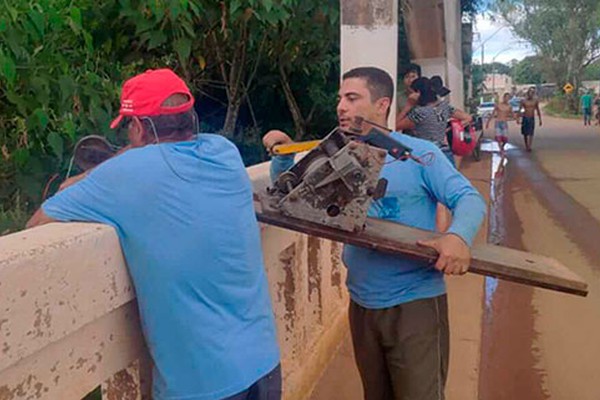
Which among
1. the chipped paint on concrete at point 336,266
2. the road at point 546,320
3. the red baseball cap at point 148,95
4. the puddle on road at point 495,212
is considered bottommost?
the road at point 546,320

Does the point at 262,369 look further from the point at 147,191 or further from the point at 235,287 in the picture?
the point at 147,191

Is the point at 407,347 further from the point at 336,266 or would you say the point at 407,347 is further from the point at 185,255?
the point at 336,266

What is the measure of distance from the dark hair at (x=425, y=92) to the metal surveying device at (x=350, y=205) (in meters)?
4.68

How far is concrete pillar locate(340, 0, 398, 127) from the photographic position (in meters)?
5.11

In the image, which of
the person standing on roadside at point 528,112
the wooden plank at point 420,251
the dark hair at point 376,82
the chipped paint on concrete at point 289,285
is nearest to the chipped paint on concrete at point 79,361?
the wooden plank at point 420,251

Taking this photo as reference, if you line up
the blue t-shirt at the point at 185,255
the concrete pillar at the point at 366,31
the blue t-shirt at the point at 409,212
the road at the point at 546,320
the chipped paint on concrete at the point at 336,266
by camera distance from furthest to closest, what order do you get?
1. the concrete pillar at the point at 366,31
2. the chipped paint on concrete at the point at 336,266
3. the road at the point at 546,320
4. the blue t-shirt at the point at 409,212
5. the blue t-shirt at the point at 185,255

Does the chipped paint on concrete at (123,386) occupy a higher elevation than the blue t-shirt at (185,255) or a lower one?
lower

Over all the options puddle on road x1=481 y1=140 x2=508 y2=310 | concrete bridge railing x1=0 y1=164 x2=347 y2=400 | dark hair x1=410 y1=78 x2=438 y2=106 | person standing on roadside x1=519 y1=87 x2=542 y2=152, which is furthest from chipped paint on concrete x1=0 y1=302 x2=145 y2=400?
person standing on roadside x1=519 y1=87 x2=542 y2=152

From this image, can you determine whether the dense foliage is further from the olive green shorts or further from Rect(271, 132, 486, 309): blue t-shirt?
the olive green shorts

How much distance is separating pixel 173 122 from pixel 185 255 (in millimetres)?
392

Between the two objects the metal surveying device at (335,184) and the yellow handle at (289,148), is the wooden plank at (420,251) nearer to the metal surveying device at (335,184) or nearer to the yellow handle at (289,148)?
the metal surveying device at (335,184)

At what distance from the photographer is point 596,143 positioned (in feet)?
78.9

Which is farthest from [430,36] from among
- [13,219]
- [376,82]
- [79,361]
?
[79,361]

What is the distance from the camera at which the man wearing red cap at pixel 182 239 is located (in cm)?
198
